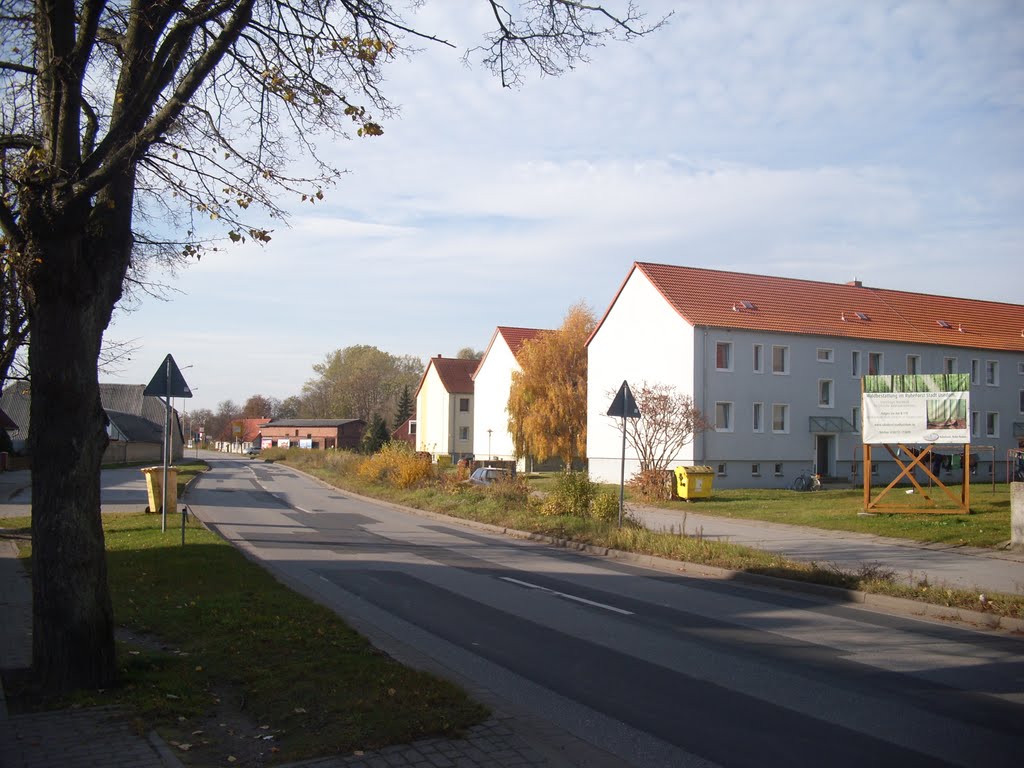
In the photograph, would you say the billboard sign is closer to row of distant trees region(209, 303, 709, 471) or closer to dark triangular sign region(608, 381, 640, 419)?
dark triangular sign region(608, 381, 640, 419)

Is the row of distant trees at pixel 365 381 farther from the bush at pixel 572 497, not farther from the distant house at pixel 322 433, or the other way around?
the bush at pixel 572 497

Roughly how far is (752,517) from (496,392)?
40258 millimetres

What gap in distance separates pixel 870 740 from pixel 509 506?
1760cm

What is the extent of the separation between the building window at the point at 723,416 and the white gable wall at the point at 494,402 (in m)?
23.1

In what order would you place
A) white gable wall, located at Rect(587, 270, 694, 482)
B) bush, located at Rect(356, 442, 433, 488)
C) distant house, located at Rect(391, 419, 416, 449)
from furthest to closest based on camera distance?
1. distant house, located at Rect(391, 419, 416, 449)
2. white gable wall, located at Rect(587, 270, 694, 482)
3. bush, located at Rect(356, 442, 433, 488)

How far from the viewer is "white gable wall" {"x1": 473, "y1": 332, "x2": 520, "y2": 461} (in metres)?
61.6

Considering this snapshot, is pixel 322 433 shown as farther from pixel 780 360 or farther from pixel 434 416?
pixel 780 360

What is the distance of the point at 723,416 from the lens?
127 feet

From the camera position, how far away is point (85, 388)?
6219 millimetres

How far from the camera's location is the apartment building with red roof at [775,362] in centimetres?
3850

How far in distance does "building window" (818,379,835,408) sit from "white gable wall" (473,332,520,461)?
23.2 meters

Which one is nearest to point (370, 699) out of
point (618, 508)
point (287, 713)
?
point (287, 713)

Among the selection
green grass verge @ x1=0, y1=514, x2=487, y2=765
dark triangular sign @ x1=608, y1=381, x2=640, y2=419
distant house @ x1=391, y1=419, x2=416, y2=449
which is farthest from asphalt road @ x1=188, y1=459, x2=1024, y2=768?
distant house @ x1=391, y1=419, x2=416, y2=449

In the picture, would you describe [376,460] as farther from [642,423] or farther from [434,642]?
[434,642]
